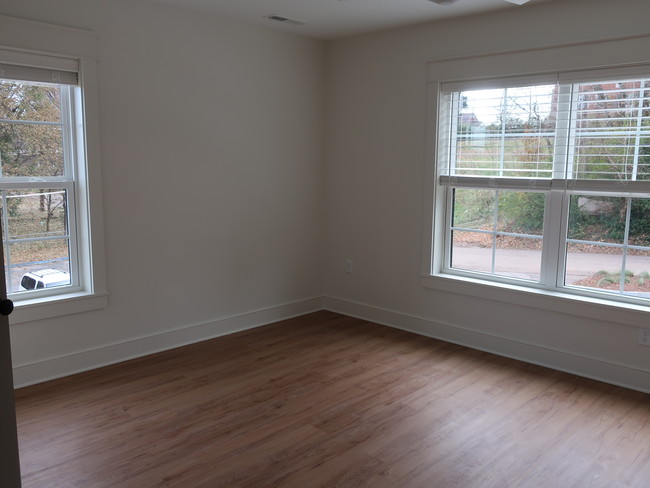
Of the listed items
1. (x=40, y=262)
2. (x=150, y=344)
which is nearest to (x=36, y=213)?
(x=40, y=262)

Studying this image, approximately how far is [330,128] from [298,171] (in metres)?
0.51

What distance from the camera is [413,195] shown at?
4.43m

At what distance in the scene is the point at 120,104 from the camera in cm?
364

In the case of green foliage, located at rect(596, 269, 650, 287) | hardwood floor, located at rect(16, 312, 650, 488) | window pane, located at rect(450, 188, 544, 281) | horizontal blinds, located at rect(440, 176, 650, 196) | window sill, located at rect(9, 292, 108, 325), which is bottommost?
hardwood floor, located at rect(16, 312, 650, 488)

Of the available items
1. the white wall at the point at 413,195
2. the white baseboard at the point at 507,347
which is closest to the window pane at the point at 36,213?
the white wall at the point at 413,195

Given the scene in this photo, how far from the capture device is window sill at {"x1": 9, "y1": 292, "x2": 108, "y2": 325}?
3.32m

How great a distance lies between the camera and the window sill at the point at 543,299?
11.3ft

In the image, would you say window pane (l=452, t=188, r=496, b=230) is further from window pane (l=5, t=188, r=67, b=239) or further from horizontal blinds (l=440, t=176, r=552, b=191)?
window pane (l=5, t=188, r=67, b=239)

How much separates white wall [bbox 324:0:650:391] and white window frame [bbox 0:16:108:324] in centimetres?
211

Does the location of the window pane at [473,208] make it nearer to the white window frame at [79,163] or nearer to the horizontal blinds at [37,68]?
the white window frame at [79,163]

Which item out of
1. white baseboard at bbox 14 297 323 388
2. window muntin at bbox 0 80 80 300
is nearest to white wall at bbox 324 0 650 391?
white baseboard at bbox 14 297 323 388

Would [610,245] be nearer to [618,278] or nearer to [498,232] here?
[618,278]

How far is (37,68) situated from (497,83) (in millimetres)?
2967

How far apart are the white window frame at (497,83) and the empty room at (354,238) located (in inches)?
0.6
